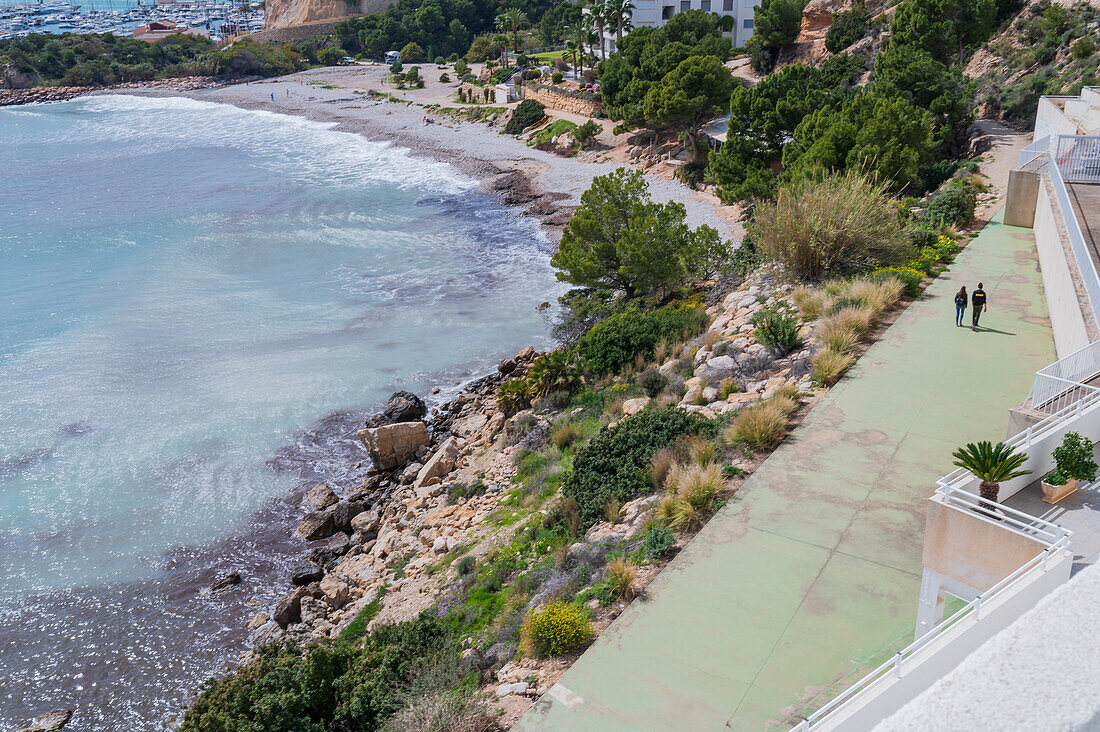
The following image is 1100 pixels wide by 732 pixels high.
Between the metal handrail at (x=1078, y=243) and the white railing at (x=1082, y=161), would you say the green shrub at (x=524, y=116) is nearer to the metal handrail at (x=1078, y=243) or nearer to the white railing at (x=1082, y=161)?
the white railing at (x=1082, y=161)

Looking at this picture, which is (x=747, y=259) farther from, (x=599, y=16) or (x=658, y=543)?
(x=599, y=16)

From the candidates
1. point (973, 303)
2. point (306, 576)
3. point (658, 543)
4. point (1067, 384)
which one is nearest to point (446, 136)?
point (306, 576)

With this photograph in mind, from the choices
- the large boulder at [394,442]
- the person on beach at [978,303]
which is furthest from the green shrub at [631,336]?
the person on beach at [978,303]

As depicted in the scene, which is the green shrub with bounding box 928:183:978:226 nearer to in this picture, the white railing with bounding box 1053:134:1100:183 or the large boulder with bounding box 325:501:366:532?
the white railing with bounding box 1053:134:1100:183

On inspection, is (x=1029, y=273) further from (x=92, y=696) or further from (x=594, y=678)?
(x=92, y=696)

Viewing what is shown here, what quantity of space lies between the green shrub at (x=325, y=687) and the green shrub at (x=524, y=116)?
2217 inches

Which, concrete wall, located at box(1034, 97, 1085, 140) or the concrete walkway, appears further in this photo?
concrete wall, located at box(1034, 97, 1085, 140)

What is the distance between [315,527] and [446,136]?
5170 cm

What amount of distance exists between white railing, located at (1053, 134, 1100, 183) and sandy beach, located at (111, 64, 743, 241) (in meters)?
14.2

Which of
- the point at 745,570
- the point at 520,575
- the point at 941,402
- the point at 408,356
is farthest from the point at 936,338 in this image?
the point at 408,356

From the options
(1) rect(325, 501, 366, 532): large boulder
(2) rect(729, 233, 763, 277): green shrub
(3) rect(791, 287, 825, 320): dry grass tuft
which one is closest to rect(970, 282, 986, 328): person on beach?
(3) rect(791, 287, 825, 320): dry grass tuft

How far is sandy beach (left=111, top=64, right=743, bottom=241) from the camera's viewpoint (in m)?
43.8

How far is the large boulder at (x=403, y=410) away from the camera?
23.3m

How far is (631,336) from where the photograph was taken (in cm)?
2189
